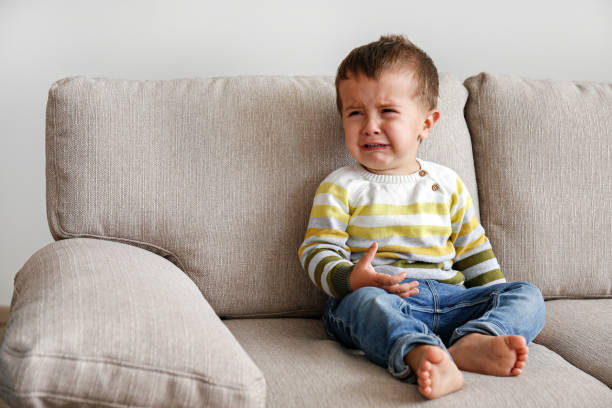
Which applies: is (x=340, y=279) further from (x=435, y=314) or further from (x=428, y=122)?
(x=428, y=122)

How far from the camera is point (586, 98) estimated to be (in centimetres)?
172

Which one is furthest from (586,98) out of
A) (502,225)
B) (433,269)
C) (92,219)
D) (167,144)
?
(92,219)

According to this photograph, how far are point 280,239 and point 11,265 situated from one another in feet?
3.57

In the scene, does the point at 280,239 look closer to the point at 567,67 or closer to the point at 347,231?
the point at 347,231

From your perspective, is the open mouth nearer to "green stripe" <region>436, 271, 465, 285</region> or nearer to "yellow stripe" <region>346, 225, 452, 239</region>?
"yellow stripe" <region>346, 225, 452, 239</region>

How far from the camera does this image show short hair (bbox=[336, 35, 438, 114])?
1418 millimetres

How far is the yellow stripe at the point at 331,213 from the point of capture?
1421mm

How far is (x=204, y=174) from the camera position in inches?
57.6

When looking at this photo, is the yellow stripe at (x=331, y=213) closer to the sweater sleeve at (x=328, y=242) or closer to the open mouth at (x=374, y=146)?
the sweater sleeve at (x=328, y=242)

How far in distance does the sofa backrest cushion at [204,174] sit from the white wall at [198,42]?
0.43 m

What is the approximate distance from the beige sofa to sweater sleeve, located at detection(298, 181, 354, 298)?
7cm

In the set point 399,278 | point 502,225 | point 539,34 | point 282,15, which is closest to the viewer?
point 399,278

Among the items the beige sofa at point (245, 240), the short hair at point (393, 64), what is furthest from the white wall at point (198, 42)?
the short hair at point (393, 64)

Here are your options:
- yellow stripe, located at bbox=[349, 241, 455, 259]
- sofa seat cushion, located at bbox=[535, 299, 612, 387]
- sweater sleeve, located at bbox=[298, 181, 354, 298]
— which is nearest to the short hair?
sweater sleeve, located at bbox=[298, 181, 354, 298]
